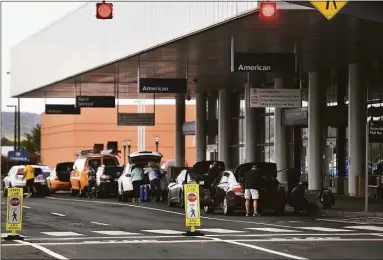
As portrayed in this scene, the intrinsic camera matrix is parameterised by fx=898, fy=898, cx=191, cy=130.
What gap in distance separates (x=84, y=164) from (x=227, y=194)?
661 inches

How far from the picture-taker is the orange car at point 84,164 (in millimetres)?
42062

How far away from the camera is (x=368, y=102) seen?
1598 inches

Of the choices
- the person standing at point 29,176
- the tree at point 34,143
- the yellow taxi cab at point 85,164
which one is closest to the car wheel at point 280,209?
the yellow taxi cab at point 85,164

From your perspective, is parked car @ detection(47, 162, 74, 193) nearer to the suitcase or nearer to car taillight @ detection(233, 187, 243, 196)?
the suitcase

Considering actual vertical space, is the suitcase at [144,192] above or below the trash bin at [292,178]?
below

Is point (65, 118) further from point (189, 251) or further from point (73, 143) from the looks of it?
point (189, 251)

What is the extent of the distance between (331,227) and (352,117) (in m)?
15.7

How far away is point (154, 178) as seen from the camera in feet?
117

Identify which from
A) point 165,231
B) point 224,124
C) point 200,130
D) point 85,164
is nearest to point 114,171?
point 85,164

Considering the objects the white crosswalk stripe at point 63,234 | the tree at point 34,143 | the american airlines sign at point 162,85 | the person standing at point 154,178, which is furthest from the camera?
the tree at point 34,143

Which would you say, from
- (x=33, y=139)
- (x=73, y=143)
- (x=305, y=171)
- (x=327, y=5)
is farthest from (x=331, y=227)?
(x=33, y=139)

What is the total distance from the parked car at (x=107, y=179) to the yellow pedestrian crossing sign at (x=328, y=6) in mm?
22559

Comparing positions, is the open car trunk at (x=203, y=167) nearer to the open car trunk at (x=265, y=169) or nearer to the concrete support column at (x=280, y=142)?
the open car trunk at (x=265, y=169)

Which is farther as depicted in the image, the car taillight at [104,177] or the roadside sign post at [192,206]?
the car taillight at [104,177]
